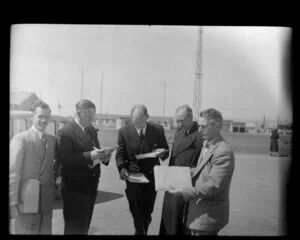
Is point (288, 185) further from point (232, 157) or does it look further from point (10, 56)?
point (10, 56)

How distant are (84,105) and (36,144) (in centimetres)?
68

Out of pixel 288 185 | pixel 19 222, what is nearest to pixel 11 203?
pixel 19 222

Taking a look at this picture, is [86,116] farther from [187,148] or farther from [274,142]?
[274,142]

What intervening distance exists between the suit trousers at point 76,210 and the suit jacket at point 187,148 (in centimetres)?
112

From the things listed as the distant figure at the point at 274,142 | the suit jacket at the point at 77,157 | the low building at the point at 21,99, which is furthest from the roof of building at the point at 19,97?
the distant figure at the point at 274,142

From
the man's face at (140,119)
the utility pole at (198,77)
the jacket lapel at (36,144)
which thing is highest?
the utility pole at (198,77)

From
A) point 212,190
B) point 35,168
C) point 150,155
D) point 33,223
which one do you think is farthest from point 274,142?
point 33,223

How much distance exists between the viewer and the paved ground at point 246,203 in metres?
3.54

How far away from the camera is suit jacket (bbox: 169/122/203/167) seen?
10.6ft

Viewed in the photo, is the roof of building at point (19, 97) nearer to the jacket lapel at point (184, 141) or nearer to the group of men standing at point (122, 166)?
the group of men standing at point (122, 166)

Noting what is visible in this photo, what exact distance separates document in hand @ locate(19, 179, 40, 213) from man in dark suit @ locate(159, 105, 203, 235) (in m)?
1.40

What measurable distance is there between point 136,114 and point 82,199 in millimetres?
1156

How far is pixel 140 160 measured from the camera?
342 cm
